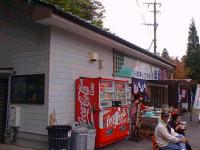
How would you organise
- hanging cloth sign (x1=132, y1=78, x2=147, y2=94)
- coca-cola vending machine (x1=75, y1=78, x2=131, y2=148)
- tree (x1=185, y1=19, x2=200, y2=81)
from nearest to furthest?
1. coca-cola vending machine (x1=75, y1=78, x2=131, y2=148)
2. hanging cloth sign (x1=132, y1=78, x2=147, y2=94)
3. tree (x1=185, y1=19, x2=200, y2=81)

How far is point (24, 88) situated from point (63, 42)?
190cm

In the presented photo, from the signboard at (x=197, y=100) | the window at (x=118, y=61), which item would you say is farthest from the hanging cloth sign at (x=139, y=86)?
the signboard at (x=197, y=100)

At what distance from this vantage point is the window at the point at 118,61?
1424cm

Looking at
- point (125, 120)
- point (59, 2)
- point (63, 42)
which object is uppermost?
point (59, 2)

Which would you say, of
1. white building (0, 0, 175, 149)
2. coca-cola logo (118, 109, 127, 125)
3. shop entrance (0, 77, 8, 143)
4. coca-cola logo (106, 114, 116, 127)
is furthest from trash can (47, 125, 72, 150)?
coca-cola logo (118, 109, 127, 125)

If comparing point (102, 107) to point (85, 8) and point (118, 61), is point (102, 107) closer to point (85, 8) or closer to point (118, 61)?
point (118, 61)

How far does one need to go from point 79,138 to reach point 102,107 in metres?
1.33

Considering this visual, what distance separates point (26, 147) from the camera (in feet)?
33.4

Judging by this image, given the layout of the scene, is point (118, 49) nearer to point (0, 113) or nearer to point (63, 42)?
point (63, 42)

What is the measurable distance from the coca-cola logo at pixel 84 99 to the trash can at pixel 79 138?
89 cm

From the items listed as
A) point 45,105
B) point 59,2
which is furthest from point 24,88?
point 59,2

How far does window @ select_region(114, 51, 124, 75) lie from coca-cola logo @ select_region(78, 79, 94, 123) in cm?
362

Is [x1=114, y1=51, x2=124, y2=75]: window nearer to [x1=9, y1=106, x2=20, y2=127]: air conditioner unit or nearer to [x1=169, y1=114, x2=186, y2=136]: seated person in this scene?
[x1=9, y1=106, x2=20, y2=127]: air conditioner unit

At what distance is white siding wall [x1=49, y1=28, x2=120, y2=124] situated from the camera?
33.0 feet
